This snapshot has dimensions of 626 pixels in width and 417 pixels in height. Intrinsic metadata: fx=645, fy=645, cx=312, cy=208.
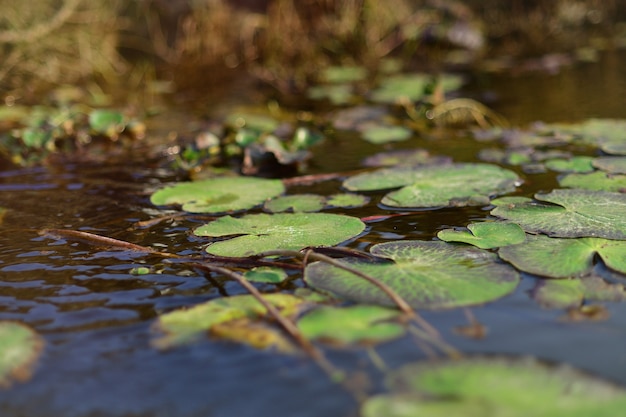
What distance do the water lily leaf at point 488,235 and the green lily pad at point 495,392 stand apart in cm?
45

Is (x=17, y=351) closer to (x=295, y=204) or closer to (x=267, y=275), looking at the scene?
(x=267, y=275)

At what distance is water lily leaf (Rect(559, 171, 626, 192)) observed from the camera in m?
1.63

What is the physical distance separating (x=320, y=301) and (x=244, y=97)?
2564 millimetres

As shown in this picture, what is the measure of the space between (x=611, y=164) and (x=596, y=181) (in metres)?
0.15

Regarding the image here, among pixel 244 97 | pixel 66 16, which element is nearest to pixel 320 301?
pixel 244 97

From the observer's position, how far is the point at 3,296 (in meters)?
1.16

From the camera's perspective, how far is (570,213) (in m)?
1.39

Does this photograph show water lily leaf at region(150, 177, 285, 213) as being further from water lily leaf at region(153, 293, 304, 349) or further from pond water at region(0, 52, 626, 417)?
water lily leaf at region(153, 293, 304, 349)

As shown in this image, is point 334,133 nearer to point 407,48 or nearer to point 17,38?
point 17,38

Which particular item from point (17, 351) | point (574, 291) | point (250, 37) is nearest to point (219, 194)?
point (17, 351)

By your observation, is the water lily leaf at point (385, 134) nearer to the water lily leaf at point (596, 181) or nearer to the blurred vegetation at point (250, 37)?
the water lily leaf at point (596, 181)

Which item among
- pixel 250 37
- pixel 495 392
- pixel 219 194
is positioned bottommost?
pixel 495 392

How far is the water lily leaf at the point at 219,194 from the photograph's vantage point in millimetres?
1625

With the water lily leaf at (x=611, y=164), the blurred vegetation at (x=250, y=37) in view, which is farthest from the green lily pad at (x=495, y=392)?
the blurred vegetation at (x=250, y=37)
